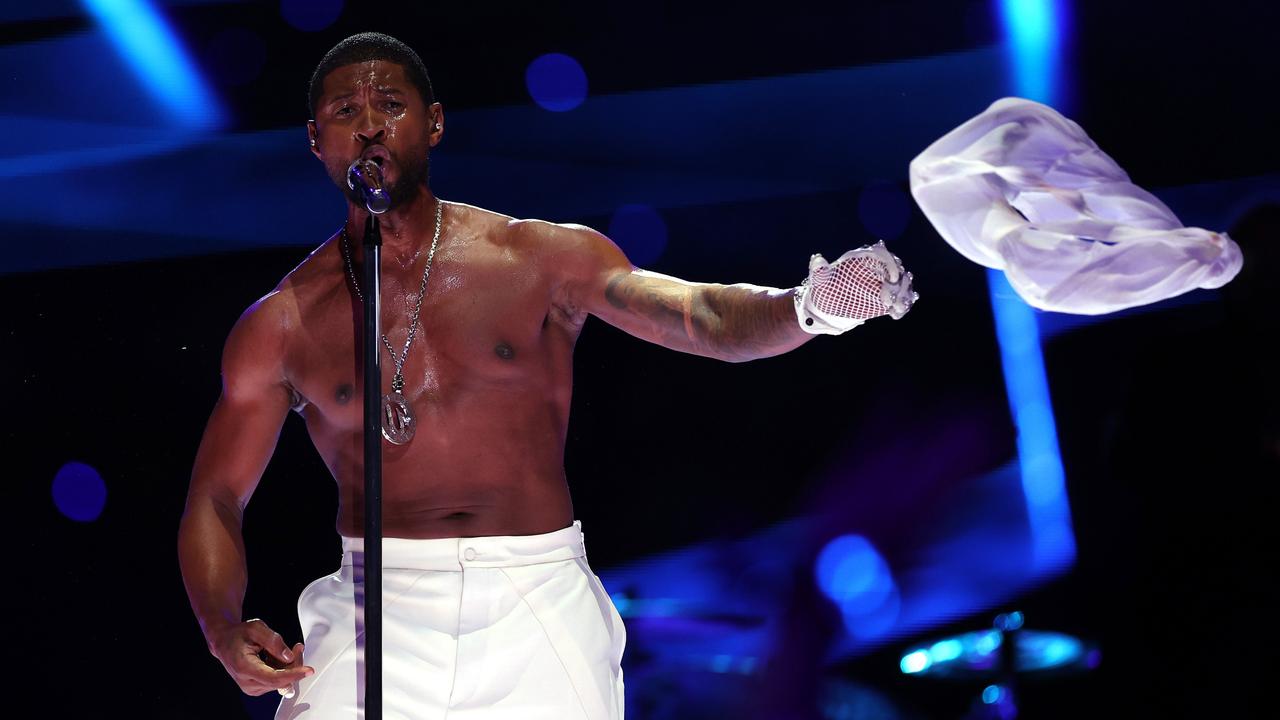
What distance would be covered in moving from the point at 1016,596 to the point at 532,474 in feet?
5.44

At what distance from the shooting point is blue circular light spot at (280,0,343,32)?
3242mm

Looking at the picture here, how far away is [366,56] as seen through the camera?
2.17 metres

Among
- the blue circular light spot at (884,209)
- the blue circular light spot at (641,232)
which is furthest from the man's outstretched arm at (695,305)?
the blue circular light spot at (884,209)

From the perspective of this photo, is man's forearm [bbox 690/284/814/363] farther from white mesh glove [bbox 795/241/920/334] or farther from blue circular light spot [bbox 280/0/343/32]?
blue circular light spot [bbox 280/0/343/32]

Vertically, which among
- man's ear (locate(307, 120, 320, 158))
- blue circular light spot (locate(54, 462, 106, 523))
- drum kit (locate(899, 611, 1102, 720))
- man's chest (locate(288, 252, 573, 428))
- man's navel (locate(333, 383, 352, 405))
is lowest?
drum kit (locate(899, 611, 1102, 720))

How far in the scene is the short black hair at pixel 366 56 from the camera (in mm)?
2168

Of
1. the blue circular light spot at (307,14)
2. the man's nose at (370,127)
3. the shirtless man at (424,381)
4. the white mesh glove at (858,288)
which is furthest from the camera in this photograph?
the blue circular light spot at (307,14)

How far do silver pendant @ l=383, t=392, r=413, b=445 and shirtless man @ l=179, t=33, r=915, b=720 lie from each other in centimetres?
3

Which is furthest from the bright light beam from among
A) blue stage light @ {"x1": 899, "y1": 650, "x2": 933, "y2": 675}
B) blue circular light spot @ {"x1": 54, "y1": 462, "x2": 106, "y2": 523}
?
blue circular light spot @ {"x1": 54, "y1": 462, "x2": 106, "y2": 523}

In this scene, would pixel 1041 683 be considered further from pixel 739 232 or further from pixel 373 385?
pixel 373 385


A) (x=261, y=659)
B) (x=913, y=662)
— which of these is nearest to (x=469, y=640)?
(x=261, y=659)

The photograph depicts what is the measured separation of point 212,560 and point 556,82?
1639 mm

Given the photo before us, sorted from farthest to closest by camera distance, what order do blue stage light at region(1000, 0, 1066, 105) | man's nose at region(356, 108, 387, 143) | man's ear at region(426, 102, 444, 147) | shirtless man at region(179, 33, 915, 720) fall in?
blue stage light at region(1000, 0, 1066, 105), man's ear at region(426, 102, 444, 147), man's nose at region(356, 108, 387, 143), shirtless man at region(179, 33, 915, 720)

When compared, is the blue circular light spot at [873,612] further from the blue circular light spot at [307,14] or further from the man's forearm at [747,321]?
the blue circular light spot at [307,14]
